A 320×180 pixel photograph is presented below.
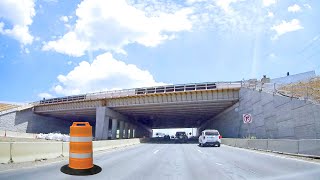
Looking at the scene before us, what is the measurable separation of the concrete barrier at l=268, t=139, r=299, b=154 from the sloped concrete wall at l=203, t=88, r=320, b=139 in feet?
12.5

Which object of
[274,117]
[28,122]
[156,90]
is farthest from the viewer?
[28,122]

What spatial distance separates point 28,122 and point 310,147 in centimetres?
6307

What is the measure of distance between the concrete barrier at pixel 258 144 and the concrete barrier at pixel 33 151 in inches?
648

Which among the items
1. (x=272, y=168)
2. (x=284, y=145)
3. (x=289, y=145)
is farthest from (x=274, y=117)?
(x=272, y=168)

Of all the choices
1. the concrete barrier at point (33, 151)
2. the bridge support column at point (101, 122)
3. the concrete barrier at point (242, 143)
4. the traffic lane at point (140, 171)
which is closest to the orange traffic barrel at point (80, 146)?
the traffic lane at point (140, 171)

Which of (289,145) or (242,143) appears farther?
(242,143)

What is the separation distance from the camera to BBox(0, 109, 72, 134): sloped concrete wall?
6465cm

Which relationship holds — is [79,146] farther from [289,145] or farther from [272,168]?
[289,145]

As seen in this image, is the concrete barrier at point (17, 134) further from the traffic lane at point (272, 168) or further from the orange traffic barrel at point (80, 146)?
the orange traffic barrel at point (80, 146)

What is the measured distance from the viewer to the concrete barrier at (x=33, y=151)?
14367 millimetres

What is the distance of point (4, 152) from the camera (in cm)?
1352

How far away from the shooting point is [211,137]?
38.2 meters

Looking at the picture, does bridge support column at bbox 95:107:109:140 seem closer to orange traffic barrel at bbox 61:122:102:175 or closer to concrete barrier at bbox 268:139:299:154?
concrete barrier at bbox 268:139:299:154

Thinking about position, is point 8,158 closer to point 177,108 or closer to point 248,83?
point 248,83
